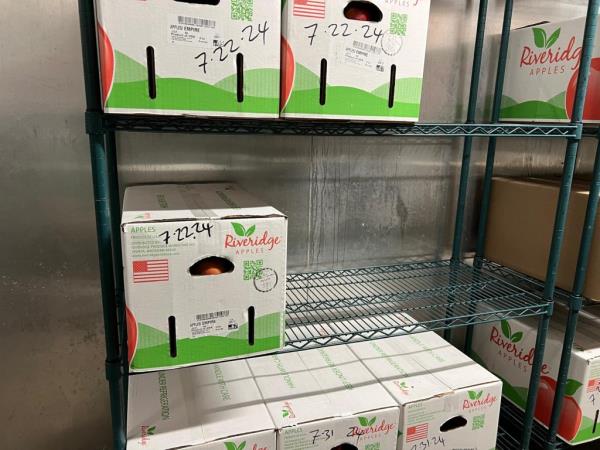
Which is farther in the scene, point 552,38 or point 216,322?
point 552,38

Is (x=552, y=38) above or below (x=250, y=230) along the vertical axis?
above

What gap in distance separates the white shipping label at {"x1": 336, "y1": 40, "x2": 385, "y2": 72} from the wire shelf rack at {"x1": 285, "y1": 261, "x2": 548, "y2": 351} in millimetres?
672

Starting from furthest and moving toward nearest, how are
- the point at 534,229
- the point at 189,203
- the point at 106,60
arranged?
the point at 534,229 < the point at 189,203 < the point at 106,60

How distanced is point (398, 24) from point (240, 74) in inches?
15.3

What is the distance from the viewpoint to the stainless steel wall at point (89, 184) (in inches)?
48.2

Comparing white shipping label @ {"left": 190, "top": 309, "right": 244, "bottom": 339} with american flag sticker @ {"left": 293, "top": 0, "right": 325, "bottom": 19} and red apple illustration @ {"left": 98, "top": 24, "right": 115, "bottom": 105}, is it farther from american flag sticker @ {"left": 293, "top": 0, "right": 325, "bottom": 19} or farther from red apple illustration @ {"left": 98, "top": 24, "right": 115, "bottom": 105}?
american flag sticker @ {"left": 293, "top": 0, "right": 325, "bottom": 19}

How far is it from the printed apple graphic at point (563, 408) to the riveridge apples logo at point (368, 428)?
71 centimetres

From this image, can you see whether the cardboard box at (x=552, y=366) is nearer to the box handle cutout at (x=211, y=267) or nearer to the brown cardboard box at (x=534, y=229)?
the brown cardboard box at (x=534, y=229)

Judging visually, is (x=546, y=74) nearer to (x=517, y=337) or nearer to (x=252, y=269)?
(x=517, y=337)

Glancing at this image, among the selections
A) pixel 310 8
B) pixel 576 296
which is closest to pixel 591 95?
pixel 576 296

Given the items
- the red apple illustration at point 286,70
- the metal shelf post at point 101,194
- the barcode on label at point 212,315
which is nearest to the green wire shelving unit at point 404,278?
the metal shelf post at point 101,194

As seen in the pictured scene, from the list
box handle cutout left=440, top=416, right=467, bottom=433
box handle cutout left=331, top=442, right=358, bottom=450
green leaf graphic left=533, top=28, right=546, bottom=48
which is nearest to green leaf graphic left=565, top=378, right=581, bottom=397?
box handle cutout left=440, top=416, right=467, bottom=433

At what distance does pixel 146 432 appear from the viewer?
1028mm

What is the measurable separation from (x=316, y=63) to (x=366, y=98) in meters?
0.14
